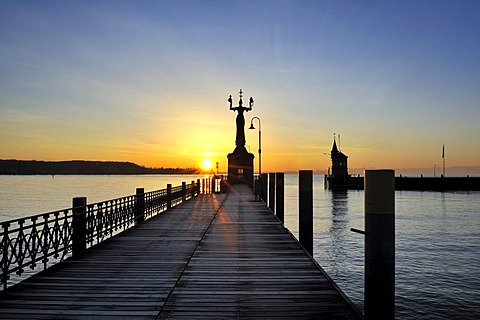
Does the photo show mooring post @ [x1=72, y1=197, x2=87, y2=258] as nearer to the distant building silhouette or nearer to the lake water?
the lake water

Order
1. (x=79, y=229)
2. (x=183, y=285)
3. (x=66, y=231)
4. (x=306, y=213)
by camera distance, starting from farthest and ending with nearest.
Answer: (x=306, y=213), (x=79, y=229), (x=66, y=231), (x=183, y=285)

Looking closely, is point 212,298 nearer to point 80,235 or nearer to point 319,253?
point 80,235

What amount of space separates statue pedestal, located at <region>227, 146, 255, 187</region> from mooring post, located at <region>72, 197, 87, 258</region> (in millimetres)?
38334

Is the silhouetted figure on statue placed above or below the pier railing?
above

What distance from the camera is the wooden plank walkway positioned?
6203 mm

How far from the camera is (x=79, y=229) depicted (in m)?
10.9

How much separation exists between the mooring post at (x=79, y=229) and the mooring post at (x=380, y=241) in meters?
7.17

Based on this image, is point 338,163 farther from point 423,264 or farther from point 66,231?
point 66,231

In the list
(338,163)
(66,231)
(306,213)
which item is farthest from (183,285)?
(338,163)

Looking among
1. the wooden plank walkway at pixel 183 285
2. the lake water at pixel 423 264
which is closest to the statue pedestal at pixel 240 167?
the lake water at pixel 423 264

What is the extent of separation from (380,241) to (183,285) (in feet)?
12.0

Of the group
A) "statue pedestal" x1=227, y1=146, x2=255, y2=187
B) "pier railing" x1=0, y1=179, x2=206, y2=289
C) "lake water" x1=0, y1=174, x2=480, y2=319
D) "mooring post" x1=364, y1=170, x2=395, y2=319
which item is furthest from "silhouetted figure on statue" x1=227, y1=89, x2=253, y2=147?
"mooring post" x1=364, y1=170, x2=395, y2=319

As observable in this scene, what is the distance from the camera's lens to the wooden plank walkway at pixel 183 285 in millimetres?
6203

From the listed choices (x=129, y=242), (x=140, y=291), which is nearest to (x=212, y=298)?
(x=140, y=291)
